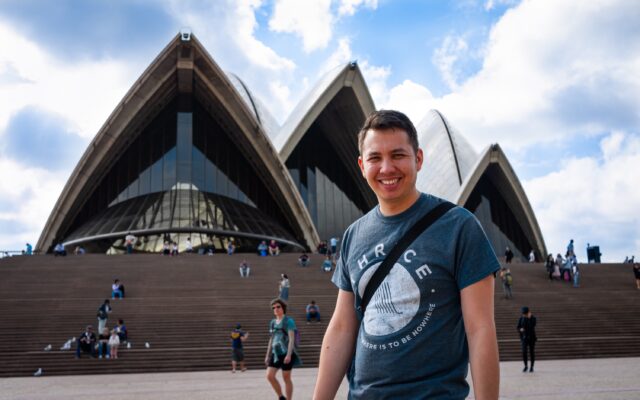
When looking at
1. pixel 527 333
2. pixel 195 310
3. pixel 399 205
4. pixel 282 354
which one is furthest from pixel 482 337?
pixel 195 310

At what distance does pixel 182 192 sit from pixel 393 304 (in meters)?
33.9

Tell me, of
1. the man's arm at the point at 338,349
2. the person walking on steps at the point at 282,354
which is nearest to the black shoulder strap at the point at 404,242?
Answer: the man's arm at the point at 338,349

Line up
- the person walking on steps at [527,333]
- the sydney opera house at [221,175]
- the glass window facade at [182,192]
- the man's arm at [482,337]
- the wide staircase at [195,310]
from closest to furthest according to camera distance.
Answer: the man's arm at [482,337]
the person walking on steps at [527,333]
the wide staircase at [195,310]
the glass window facade at [182,192]
the sydney opera house at [221,175]

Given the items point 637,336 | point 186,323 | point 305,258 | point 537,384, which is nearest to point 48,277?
point 186,323

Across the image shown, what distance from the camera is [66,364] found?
39.0ft

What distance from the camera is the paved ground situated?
7.00 m

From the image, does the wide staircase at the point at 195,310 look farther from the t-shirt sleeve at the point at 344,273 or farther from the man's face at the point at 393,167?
the man's face at the point at 393,167

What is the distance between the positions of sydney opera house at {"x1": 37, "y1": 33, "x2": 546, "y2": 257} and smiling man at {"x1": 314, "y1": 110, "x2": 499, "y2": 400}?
30.5m

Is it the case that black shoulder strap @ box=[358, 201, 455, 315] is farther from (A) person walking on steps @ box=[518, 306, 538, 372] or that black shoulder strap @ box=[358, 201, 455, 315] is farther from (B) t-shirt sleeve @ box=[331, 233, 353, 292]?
(A) person walking on steps @ box=[518, 306, 538, 372]

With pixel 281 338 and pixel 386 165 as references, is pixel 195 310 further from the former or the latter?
pixel 386 165

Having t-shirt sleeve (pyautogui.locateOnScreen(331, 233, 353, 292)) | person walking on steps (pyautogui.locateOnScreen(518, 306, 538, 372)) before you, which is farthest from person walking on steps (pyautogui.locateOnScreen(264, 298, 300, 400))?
person walking on steps (pyautogui.locateOnScreen(518, 306, 538, 372))

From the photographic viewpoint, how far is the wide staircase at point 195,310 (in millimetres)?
12406

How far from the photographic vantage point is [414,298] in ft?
5.68

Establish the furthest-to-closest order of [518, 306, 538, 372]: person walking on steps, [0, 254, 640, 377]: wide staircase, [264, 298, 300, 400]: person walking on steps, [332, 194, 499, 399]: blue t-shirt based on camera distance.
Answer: [0, 254, 640, 377]: wide staircase < [518, 306, 538, 372]: person walking on steps < [264, 298, 300, 400]: person walking on steps < [332, 194, 499, 399]: blue t-shirt
